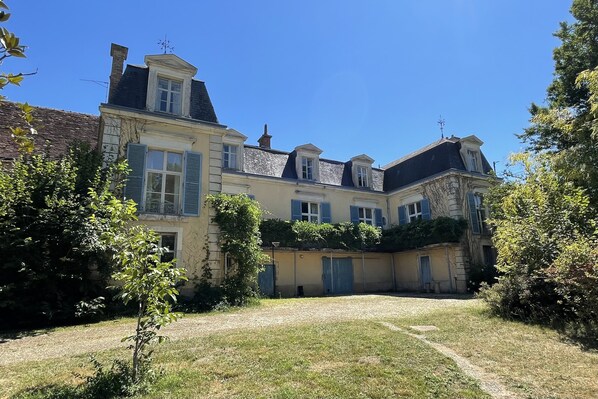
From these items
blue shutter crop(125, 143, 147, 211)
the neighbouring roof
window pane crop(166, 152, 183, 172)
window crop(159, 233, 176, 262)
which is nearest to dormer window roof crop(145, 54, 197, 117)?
window pane crop(166, 152, 183, 172)

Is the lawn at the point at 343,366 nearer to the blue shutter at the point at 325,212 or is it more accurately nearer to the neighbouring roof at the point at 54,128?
the neighbouring roof at the point at 54,128

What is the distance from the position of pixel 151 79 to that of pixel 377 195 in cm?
1349

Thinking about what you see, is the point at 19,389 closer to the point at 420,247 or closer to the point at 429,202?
the point at 420,247

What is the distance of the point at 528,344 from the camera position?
5.40 meters

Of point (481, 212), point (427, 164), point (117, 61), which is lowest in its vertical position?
point (481, 212)

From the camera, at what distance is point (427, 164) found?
19.8 meters

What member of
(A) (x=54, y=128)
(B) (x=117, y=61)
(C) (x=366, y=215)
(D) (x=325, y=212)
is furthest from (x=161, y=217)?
(C) (x=366, y=215)

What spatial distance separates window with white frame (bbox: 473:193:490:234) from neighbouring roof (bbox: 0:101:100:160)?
17.2 metres

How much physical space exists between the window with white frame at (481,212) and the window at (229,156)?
1205cm

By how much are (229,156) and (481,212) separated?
1288 centimetres

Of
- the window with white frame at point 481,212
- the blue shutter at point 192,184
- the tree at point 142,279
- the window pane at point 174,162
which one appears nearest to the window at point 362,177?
the window with white frame at point 481,212

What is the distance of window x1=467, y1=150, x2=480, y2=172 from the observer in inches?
749

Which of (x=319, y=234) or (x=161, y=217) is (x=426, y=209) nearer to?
(x=319, y=234)

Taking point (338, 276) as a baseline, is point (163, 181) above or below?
above
